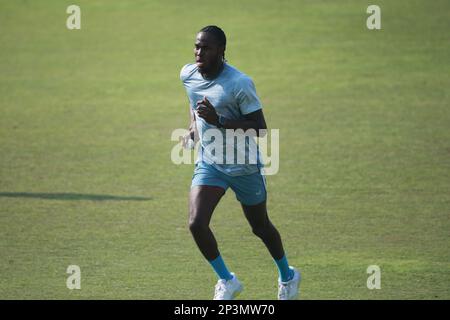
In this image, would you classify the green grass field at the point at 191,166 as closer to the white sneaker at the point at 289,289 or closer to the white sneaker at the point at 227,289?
the white sneaker at the point at 289,289

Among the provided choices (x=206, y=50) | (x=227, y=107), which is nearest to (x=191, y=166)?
(x=227, y=107)

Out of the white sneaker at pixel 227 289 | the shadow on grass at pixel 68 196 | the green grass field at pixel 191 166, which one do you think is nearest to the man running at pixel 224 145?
the white sneaker at pixel 227 289

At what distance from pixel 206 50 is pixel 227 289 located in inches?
84.8

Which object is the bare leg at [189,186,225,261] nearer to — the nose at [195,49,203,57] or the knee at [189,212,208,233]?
the knee at [189,212,208,233]

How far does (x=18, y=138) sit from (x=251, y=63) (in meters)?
6.68

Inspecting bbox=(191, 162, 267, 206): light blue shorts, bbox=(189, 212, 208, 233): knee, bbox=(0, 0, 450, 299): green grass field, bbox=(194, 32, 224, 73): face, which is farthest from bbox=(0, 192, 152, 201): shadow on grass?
bbox=(194, 32, 224, 73): face

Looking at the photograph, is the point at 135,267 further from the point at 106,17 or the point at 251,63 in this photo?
the point at 106,17

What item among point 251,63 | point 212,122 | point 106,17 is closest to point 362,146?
point 251,63

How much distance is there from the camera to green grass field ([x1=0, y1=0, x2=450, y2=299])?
438 inches

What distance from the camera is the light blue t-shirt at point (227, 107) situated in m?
9.42

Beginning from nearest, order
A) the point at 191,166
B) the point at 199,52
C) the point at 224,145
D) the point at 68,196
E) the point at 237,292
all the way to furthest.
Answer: the point at 199,52
the point at 224,145
the point at 237,292
the point at 68,196
the point at 191,166

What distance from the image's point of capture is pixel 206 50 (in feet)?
31.0

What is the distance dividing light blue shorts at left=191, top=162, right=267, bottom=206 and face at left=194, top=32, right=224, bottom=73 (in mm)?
927

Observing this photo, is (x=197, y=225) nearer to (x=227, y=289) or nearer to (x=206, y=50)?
(x=227, y=289)
